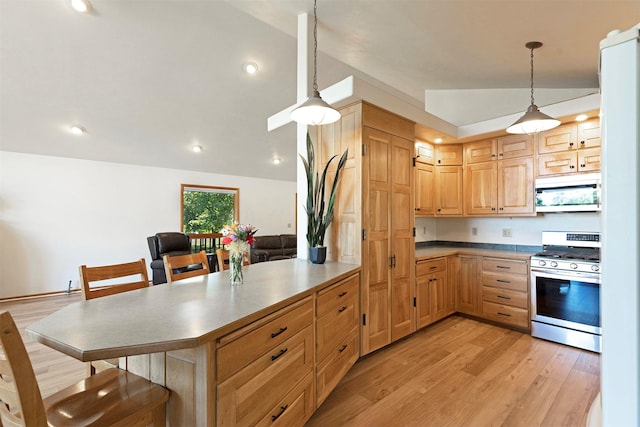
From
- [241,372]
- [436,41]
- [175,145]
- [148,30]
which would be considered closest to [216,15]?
[148,30]

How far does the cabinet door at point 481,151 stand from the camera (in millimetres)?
3957

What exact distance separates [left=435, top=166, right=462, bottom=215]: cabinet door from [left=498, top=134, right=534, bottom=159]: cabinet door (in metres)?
0.55

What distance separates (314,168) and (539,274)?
2684mm

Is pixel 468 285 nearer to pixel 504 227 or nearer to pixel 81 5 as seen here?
pixel 504 227

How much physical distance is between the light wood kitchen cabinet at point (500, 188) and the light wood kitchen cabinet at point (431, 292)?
94cm

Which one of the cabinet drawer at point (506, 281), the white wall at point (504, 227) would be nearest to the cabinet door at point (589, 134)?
the white wall at point (504, 227)

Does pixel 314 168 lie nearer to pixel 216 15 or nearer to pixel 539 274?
pixel 216 15

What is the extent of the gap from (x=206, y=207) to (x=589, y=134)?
6.67 metres

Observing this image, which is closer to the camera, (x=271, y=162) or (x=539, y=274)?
(x=539, y=274)

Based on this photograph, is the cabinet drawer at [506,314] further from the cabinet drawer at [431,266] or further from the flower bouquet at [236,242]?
the flower bouquet at [236,242]

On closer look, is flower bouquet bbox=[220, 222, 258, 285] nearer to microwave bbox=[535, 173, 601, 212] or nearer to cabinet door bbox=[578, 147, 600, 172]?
microwave bbox=[535, 173, 601, 212]

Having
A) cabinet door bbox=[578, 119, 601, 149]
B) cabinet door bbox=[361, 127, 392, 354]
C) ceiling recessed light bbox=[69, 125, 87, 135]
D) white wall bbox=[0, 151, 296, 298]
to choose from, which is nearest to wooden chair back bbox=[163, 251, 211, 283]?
cabinet door bbox=[361, 127, 392, 354]

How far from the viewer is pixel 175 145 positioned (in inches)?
224

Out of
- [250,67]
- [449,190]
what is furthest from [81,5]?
[449,190]
